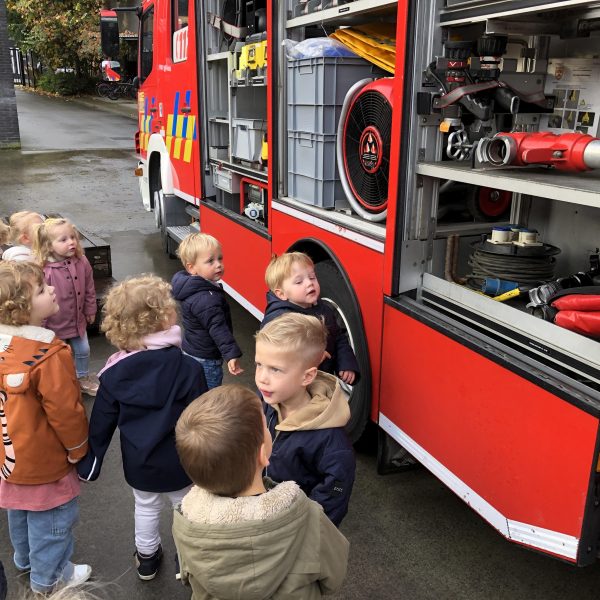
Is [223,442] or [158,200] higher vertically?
[223,442]

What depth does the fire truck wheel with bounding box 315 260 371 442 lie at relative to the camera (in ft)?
9.98

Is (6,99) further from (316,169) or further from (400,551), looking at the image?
(400,551)

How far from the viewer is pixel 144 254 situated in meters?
7.59

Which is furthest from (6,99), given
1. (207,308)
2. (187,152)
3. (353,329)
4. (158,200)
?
(353,329)

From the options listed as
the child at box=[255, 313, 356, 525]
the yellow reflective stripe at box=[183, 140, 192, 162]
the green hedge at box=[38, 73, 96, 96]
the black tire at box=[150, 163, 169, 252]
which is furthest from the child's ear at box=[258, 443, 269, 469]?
the green hedge at box=[38, 73, 96, 96]

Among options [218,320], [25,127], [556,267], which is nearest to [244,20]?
[218,320]

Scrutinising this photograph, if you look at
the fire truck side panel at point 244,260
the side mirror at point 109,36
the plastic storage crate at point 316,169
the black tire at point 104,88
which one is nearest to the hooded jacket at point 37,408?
the plastic storage crate at point 316,169

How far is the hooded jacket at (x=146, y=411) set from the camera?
220 cm

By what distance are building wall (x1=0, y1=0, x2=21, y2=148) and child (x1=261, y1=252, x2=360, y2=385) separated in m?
15.7

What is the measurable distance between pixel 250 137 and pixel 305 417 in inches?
114

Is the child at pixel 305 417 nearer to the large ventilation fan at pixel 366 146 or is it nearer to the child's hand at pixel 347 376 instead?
the child's hand at pixel 347 376

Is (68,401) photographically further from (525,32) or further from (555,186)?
(525,32)

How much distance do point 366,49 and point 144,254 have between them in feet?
16.3

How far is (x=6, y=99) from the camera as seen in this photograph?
54.6 ft
